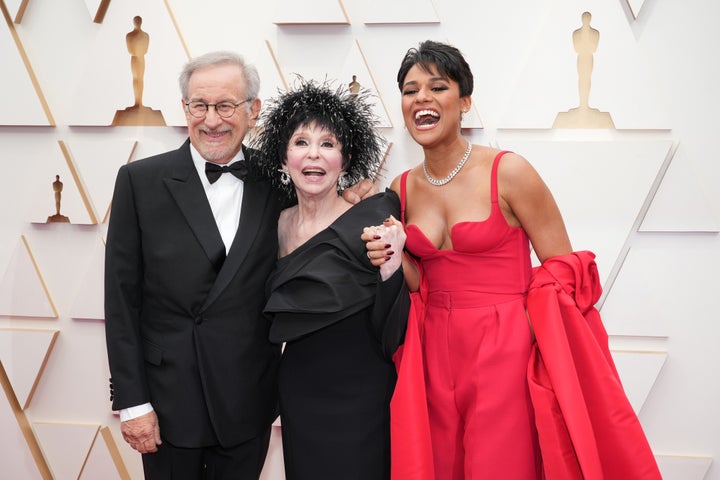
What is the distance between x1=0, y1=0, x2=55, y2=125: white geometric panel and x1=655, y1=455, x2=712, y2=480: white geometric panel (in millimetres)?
3051

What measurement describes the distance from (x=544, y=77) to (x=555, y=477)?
1579mm

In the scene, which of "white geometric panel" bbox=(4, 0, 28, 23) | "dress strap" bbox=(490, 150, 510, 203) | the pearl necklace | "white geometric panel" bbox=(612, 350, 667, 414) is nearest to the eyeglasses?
the pearl necklace

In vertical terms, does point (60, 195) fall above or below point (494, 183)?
above

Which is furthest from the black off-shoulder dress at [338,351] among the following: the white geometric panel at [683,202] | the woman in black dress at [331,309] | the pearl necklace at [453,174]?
the white geometric panel at [683,202]

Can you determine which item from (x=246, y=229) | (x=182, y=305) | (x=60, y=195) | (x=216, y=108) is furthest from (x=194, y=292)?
(x=60, y=195)

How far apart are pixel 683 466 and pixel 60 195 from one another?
2949 millimetres

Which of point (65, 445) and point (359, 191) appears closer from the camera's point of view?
point (359, 191)

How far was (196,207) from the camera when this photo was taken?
1679 millimetres

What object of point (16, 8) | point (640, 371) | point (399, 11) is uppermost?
point (16, 8)

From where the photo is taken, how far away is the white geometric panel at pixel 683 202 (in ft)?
8.07

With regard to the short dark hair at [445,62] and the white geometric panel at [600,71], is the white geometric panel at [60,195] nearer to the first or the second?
the short dark hair at [445,62]

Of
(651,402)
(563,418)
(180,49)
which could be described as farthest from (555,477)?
(180,49)

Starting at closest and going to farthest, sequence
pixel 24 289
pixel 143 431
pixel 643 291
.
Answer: pixel 143 431
pixel 643 291
pixel 24 289

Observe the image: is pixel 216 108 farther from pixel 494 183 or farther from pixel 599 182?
pixel 599 182
